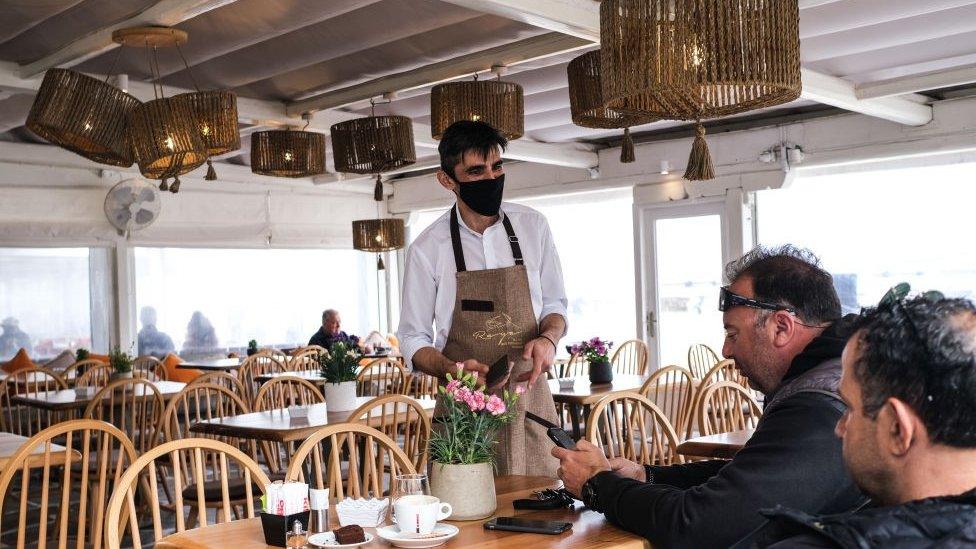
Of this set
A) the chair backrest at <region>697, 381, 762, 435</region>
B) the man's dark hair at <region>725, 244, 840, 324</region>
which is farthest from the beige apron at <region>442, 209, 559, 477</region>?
the chair backrest at <region>697, 381, 762, 435</region>

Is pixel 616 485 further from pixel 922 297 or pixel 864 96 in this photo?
pixel 864 96

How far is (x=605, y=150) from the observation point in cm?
1030

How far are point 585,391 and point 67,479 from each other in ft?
11.6

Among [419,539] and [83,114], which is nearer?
[419,539]

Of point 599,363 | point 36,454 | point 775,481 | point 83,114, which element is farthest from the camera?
point 599,363

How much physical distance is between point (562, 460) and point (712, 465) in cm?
40

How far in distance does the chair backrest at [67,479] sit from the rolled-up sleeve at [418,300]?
2.95 feet

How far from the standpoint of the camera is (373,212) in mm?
12695

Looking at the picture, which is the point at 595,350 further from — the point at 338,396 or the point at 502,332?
the point at 502,332

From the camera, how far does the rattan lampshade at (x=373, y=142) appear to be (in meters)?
5.88

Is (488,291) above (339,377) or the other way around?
above

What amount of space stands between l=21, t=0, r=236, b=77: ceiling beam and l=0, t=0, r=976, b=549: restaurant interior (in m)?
0.02

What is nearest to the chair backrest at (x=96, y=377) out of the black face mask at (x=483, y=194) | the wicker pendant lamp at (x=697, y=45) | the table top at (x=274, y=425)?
the table top at (x=274, y=425)

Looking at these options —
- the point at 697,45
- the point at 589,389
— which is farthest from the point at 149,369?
the point at 697,45
